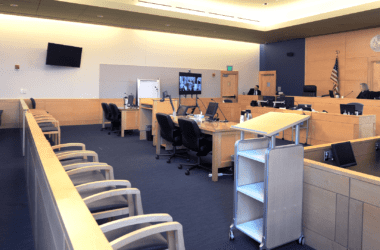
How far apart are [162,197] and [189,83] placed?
8313mm

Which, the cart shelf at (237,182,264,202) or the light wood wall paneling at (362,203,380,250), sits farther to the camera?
the cart shelf at (237,182,264,202)

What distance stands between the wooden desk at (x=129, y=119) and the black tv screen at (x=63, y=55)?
3220 mm

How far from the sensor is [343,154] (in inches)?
125

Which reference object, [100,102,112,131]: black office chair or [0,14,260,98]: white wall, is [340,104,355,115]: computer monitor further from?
[0,14,260,98]: white wall

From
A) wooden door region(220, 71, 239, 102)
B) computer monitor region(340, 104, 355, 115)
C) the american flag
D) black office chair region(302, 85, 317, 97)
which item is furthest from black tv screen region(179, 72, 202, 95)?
computer monitor region(340, 104, 355, 115)

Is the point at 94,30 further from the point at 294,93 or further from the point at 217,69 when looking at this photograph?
the point at 294,93

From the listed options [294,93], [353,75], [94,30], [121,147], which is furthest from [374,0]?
[94,30]

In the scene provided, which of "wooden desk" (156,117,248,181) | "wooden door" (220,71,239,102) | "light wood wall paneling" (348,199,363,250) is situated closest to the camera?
"light wood wall paneling" (348,199,363,250)

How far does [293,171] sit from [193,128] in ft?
7.25

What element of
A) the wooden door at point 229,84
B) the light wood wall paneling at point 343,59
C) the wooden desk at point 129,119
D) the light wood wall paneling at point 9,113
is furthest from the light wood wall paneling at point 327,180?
the wooden door at point 229,84

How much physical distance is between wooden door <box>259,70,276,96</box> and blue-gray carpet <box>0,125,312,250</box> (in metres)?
8.99

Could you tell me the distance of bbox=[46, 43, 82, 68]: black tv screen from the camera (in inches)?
375

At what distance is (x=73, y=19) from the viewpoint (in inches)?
370

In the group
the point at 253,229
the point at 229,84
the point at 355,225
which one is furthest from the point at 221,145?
the point at 229,84
